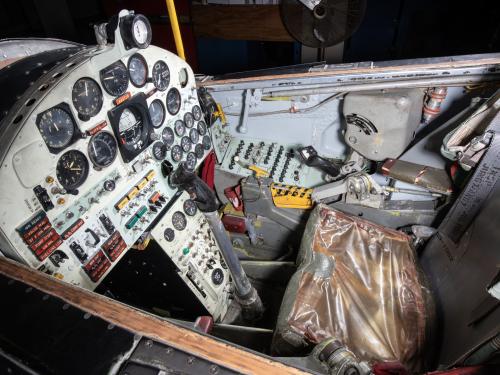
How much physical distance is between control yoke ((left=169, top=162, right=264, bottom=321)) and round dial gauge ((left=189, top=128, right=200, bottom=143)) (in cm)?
30

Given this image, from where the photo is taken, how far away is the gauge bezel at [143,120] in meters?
1.80

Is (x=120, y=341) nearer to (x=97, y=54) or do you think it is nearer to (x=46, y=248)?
(x=46, y=248)

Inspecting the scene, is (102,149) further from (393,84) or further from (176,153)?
(393,84)

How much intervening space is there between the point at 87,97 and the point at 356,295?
6.28 ft

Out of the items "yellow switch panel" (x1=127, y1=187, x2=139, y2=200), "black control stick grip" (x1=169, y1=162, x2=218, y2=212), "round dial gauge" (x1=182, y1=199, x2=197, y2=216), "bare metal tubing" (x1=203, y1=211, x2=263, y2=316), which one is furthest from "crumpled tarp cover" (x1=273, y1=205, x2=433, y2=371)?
"yellow switch panel" (x1=127, y1=187, x2=139, y2=200)

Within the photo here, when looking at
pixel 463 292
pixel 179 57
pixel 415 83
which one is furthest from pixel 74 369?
pixel 415 83

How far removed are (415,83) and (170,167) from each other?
1813 mm

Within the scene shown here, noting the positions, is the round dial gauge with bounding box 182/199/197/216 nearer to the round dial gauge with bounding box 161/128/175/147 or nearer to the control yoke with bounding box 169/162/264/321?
Answer: the control yoke with bounding box 169/162/264/321

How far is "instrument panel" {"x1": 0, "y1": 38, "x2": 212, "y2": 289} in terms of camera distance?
4.56ft

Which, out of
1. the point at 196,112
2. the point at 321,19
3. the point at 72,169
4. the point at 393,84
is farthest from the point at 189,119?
the point at 321,19

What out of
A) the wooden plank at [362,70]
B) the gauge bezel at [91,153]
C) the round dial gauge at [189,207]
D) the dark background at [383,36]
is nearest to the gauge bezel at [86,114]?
the gauge bezel at [91,153]

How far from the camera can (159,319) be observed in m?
0.91

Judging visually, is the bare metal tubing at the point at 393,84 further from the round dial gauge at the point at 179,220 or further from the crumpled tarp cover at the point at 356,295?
the round dial gauge at the point at 179,220

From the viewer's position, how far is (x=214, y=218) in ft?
7.21
